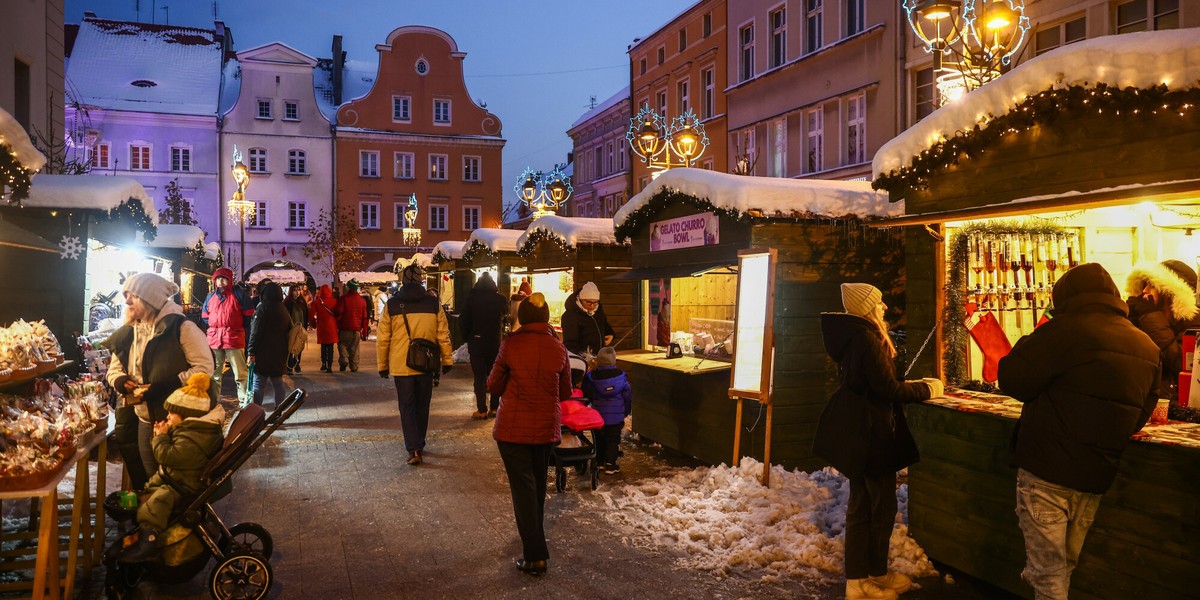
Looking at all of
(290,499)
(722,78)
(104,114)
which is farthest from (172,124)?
(290,499)

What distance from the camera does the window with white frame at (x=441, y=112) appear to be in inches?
1869

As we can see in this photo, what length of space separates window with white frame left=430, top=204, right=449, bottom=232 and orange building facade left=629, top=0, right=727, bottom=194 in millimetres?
14407

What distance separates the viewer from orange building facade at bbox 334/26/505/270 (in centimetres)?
4597

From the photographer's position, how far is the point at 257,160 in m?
44.2

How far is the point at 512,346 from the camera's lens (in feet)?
18.9

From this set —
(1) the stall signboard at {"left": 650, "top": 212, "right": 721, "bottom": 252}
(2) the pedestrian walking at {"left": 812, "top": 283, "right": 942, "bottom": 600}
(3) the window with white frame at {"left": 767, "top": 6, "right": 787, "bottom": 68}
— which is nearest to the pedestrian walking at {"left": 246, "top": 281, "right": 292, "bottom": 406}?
(1) the stall signboard at {"left": 650, "top": 212, "right": 721, "bottom": 252}

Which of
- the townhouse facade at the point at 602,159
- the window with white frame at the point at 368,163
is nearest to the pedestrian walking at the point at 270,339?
the townhouse facade at the point at 602,159

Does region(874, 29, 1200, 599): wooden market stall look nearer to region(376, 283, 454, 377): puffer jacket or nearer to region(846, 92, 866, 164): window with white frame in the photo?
region(376, 283, 454, 377): puffer jacket

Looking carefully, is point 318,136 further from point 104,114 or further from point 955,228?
point 955,228

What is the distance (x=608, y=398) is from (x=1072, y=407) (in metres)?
4.94

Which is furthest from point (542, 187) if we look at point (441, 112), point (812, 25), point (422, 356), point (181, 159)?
point (181, 159)

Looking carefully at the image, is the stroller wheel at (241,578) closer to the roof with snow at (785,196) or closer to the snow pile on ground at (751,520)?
the snow pile on ground at (751,520)

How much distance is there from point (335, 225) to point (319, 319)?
27.4 m

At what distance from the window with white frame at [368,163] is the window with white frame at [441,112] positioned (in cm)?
385
